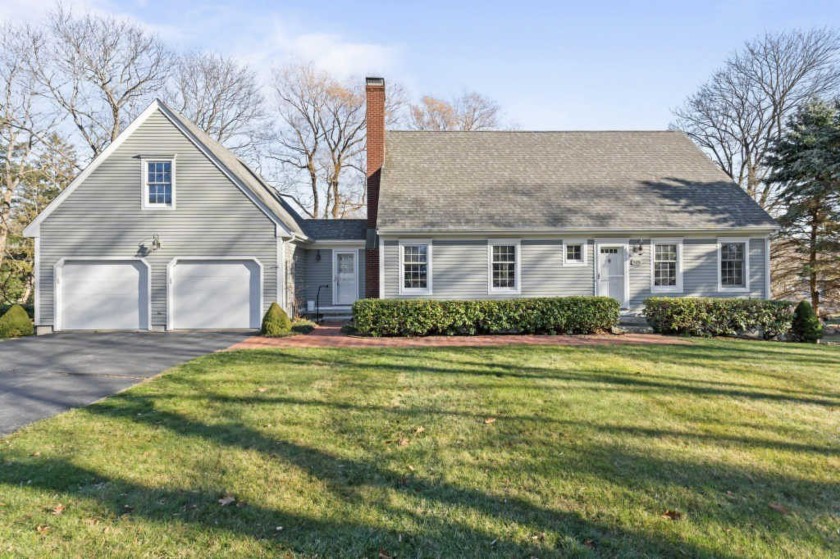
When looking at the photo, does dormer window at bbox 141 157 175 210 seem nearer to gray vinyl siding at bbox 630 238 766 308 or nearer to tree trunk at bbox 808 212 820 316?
gray vinyl siding at bbox 630 238 766 308

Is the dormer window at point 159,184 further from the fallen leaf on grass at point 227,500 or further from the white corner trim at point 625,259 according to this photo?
the white corner trim at point 625,259

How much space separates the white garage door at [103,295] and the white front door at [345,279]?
6.31m

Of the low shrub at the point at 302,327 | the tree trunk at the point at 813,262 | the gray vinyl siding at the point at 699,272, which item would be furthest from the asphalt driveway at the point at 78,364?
the tree trunk at the point at 813,262

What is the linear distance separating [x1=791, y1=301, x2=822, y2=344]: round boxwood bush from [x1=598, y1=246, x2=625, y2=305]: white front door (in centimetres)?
434

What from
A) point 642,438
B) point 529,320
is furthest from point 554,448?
point 529,320

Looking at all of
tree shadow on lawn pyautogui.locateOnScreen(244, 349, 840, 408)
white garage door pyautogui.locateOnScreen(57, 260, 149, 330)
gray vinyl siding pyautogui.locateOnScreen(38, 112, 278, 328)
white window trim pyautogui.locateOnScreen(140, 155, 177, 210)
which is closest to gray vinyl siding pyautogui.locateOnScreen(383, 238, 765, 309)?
tree shadow on lawn pyautogui.locateOnScreen(244, 349, 840, 408)

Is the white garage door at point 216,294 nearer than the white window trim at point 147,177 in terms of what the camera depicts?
No

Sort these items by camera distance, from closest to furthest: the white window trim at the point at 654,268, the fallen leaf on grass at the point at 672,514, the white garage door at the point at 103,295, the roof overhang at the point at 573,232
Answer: the fallen leaf on grass at the point at 672,514 → the white garage door at the point at 103,295 → the roof overhang at the point at 573,232 → the white window trim at the point at 654,268

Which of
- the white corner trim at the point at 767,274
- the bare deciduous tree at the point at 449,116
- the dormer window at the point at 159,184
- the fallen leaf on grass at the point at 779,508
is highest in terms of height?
the bare deciduous tree at the point at 449,116

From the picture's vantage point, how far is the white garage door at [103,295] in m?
13.3

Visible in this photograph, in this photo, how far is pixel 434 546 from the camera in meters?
2.82

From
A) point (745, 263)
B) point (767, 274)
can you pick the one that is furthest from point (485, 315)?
point (767, 274)

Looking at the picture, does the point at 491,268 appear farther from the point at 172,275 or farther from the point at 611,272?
the point at 172,275

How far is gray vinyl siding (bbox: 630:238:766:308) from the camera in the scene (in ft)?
46.6
